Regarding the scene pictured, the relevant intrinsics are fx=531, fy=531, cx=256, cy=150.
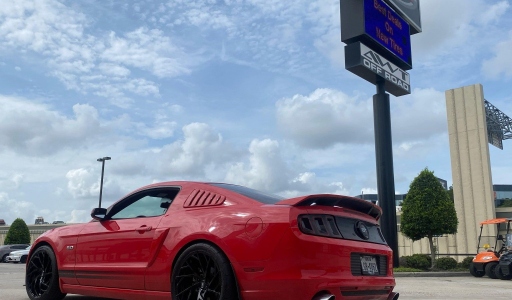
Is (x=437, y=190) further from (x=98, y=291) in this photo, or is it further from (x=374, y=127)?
(x=98, y=291)

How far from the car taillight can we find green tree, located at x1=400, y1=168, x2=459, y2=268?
18724 millimetres

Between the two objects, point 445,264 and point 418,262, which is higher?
point 418,262

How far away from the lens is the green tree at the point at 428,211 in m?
21.9

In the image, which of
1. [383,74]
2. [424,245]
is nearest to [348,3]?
[383,74]

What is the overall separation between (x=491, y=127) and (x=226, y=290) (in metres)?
42.7

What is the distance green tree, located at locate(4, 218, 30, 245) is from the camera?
138 ft

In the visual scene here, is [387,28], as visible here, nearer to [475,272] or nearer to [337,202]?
[475,272]

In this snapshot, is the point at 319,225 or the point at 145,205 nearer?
the point at 319,225

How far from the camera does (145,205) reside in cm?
523

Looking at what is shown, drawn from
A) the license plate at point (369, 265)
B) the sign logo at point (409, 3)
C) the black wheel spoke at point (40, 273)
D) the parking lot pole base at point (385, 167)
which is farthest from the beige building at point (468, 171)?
the license plate at point (369, 265)

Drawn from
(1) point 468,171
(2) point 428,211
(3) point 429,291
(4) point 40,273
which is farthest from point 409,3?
(1) point 468,171

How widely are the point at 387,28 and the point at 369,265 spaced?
15.3 m

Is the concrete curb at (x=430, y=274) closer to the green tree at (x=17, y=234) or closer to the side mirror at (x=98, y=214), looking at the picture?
the side mirror at (x=98, y=214)

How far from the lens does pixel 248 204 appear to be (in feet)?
14.5
